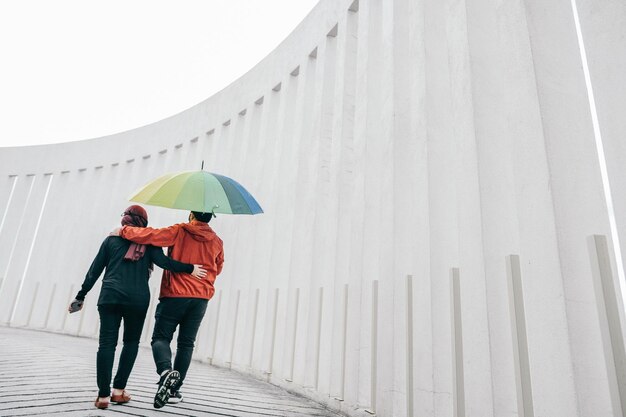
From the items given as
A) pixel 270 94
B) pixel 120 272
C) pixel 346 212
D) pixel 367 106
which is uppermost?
pixel 270 94

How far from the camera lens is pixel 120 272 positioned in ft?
10.6

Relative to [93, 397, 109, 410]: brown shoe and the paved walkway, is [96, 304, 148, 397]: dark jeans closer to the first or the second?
[93, 397, 109, 410]: brown shoe

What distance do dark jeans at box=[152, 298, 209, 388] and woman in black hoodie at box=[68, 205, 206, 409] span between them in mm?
150

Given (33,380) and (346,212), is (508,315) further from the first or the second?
(33,380)

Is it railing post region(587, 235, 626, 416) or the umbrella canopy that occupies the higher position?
the umbrella canopy

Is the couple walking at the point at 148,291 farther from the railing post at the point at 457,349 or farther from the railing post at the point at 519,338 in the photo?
the railing post at the point at 519,338

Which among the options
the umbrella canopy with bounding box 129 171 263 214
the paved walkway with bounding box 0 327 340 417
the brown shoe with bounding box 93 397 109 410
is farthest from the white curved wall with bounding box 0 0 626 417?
the brown shoe with bounding box 93 397 109 410

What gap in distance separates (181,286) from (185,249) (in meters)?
0.30

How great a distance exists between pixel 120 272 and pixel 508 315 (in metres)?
2.61

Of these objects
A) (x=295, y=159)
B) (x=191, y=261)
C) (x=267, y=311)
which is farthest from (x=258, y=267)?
(x=191, y=261)

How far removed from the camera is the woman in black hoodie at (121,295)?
311 centimetres

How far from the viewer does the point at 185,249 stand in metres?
3.53

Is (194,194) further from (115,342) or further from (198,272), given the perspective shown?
(115,342)

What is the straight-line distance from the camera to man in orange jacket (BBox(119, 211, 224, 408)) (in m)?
3.29
